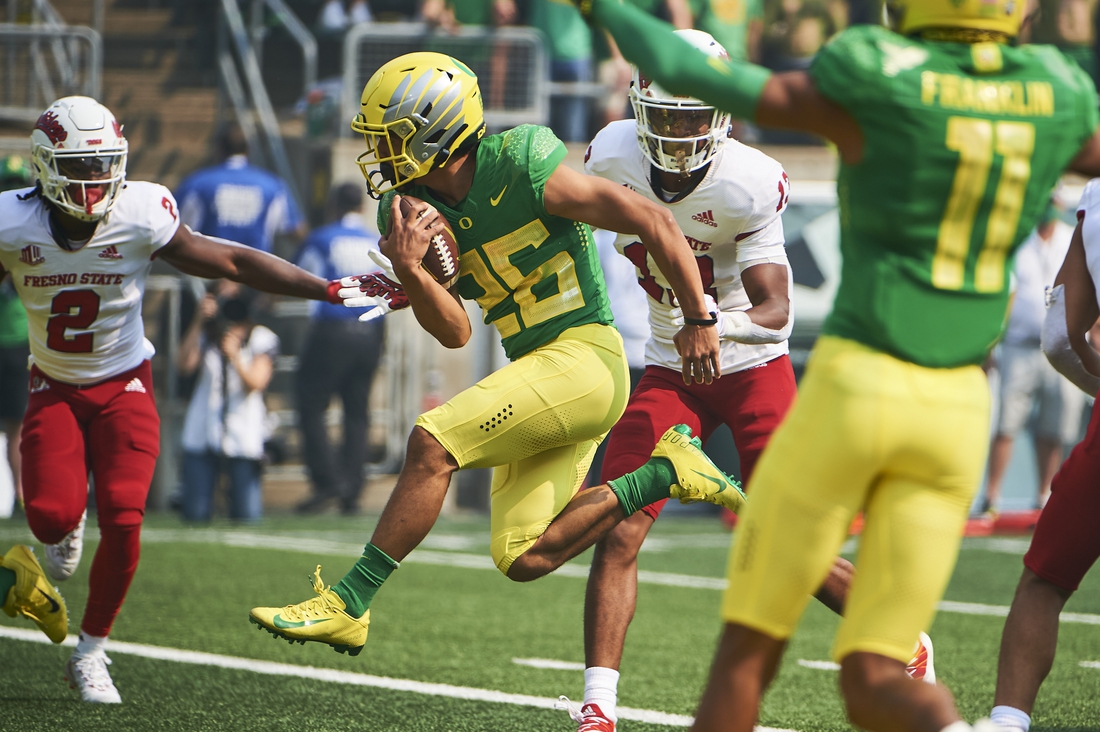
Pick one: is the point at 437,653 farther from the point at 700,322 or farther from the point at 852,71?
the point at 852,71

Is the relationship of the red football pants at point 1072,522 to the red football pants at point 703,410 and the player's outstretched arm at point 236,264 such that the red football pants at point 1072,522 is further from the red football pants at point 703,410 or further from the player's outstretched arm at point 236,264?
the player's outstretched arm at point 236,264

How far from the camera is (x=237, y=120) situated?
1247 cm

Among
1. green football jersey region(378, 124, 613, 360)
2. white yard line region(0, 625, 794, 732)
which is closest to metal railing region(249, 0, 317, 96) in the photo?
white yard line region(0, 625, 794, 732)

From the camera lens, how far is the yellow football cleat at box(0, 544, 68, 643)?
4555 millimetres

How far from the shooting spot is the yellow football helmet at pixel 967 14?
2.72m

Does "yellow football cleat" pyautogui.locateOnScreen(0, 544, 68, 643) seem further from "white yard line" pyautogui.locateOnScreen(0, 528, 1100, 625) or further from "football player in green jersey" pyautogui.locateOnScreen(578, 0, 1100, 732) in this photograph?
"white yard line" pyautogui.locateOnScreen(0, 528, 1100, 625)

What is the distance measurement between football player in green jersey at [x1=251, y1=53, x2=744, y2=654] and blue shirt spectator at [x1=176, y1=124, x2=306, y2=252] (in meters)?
6.14

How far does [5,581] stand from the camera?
455cm

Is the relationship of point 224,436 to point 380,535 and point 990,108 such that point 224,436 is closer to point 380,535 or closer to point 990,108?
point 380,535

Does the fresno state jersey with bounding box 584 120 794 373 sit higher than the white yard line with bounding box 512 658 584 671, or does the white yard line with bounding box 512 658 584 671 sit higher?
the fresno state jersey with bounding box 584 120 794 373

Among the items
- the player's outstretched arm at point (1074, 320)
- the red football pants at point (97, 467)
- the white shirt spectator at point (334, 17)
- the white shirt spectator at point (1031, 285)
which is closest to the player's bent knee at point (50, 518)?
the red football pants at point (97, 467)

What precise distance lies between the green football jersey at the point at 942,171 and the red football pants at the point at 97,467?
9.60 feet

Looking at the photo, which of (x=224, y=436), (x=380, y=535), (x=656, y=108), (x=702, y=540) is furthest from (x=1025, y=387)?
(x=380, y=535)

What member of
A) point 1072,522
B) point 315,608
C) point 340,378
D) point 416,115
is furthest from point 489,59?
point 1072,522
